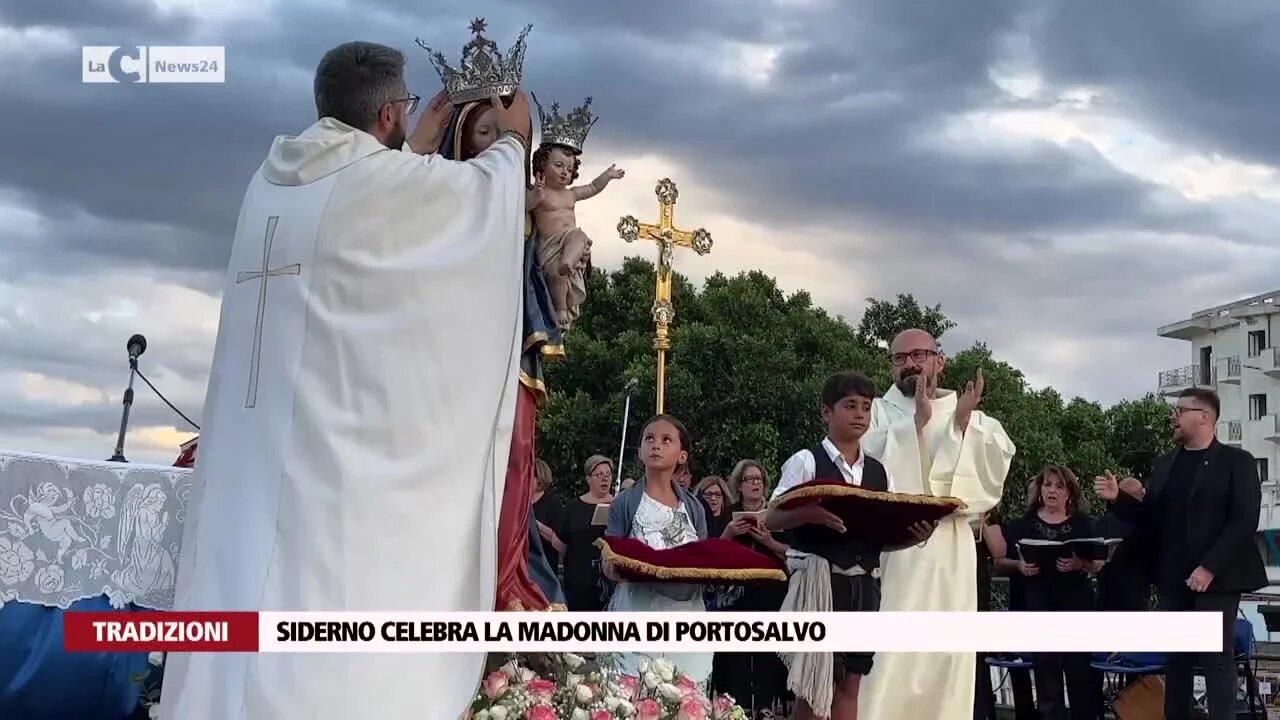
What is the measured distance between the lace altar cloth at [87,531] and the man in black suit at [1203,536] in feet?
17.0

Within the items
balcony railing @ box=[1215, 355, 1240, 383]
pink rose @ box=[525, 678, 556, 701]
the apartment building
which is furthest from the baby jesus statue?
balcony railing @ box=[1215, 355, 1240, 383]

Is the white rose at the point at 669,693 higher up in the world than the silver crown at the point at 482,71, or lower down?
lower down

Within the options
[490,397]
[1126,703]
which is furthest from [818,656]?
[1126,703]

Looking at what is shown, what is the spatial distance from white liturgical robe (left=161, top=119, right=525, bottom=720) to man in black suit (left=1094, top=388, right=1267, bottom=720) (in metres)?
4.80

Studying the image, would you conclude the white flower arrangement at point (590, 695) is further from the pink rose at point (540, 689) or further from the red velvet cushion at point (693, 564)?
the red velvet cushion at point (693, 564)

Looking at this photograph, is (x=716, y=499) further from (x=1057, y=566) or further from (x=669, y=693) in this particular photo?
(x=669, y=693)

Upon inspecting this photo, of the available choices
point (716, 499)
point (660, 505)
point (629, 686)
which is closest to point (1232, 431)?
point (716, 499)

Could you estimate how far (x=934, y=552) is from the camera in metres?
7.57

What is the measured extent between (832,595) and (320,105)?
317 cm

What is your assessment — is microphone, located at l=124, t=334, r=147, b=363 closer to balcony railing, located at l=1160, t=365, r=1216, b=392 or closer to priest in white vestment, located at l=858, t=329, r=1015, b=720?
priest in white vestment, located at l=858, t=329, r=1015, b=720

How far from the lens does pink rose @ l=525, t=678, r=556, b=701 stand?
14.9 feet

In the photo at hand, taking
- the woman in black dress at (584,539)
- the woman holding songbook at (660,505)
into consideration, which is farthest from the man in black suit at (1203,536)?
the woman in black dress at (584,539)

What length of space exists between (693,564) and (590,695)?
1.81 m

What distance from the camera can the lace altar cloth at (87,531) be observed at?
5172 millimetres
